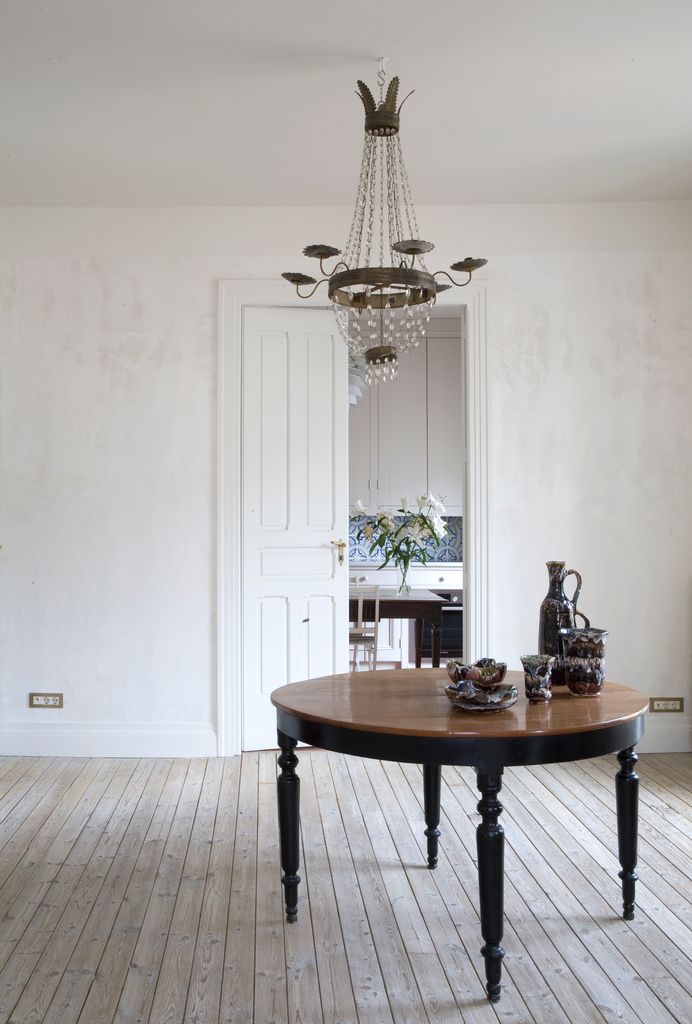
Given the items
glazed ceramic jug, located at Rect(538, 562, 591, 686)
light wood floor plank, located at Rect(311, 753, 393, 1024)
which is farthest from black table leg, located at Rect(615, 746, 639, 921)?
light wood floor plank, located at Rect(311, 753, 393, 1024)

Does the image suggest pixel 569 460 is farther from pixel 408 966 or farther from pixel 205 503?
pixel 408 966

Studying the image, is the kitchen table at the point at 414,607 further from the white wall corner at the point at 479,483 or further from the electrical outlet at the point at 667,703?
the electrical outlet at the point at 667,703

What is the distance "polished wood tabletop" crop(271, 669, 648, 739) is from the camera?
228 centimetres

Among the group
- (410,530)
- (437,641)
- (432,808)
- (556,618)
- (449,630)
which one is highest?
(410,530)

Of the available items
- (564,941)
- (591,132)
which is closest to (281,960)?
(564,941)

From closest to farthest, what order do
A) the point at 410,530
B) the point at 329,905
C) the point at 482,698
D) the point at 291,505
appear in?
the point at 482,698 → the point at 329,905 → the point at 410,530 → the point at 291,505

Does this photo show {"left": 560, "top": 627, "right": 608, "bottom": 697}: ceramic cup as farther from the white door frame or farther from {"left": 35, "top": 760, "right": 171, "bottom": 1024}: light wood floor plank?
the white door frame

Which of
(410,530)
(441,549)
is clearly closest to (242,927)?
(410,530)

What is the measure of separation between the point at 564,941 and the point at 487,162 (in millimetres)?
3377

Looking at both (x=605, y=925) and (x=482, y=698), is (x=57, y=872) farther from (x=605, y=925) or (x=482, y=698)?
(x=605, y=925)

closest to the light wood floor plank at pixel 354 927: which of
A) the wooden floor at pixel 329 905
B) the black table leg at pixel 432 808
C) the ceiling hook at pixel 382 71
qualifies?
the wooden floor at pixel 329 905

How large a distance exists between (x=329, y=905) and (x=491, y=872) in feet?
2.78

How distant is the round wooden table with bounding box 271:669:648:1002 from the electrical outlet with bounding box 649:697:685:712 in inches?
82.7

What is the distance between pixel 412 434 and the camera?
23.8ft
